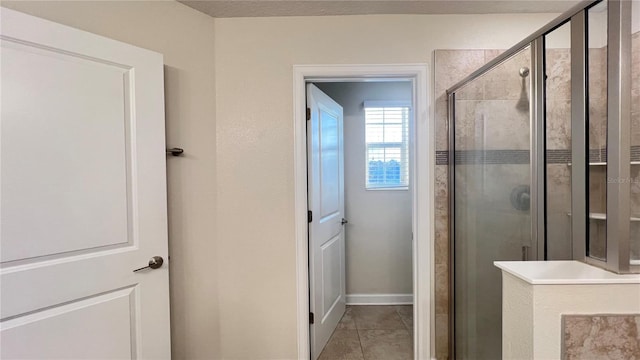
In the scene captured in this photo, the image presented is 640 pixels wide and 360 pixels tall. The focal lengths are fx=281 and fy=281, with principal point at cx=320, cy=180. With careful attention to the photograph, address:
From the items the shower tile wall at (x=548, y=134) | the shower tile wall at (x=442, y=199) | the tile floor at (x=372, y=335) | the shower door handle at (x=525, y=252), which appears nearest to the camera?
the shower tile wall at (x=548, y=134)

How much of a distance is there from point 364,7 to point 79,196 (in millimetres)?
1807

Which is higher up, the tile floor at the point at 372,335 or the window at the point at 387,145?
the window at the point at 387,145

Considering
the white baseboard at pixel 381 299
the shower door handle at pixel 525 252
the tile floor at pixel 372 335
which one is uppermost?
the shower door handle at pixel 525 252

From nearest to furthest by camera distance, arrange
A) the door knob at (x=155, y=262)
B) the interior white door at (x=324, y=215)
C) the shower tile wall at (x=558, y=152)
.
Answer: the shower tile wall at (x=558, y=152) → the door knob at (x=155, y=262) → the interior white door at (x=324, y=215)

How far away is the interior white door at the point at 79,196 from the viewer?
3.46 ft

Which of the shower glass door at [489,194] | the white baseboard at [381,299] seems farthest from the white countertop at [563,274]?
the white baseboard at [381,299]

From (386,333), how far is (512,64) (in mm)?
2181

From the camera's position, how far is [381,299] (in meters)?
2.93

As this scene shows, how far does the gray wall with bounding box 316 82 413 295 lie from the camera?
2.91m

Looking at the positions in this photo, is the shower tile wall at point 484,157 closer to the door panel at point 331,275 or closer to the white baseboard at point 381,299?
the door panel at point 331,275

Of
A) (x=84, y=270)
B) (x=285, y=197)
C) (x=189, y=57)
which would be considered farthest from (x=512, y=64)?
(x=84, y=270)

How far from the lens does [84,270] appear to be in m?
1.21

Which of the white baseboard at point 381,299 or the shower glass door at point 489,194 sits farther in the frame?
the white baseboard at point 381,299

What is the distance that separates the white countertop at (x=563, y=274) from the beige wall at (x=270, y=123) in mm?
1242
